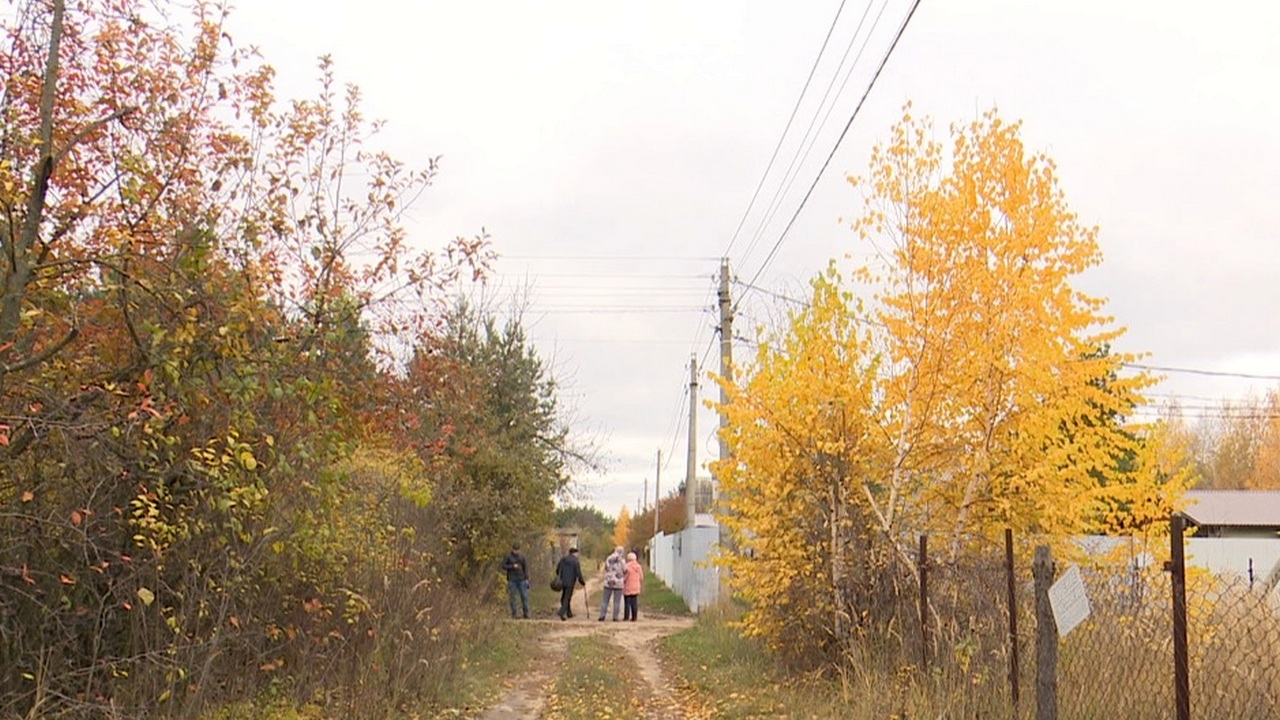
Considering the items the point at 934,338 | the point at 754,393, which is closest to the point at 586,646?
the point at 754,393

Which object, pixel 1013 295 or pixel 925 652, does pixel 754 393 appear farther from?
pixel 925 652

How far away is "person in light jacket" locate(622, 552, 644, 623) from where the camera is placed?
73.6 feet

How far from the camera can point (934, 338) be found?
10.8 m

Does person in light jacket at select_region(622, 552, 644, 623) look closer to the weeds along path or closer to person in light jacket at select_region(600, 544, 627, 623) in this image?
person in light jacket at select_region(600, 544, 627, 623)

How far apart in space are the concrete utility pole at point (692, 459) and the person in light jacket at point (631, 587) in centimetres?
318

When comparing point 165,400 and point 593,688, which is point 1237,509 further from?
point 165,400

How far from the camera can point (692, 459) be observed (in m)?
29.3

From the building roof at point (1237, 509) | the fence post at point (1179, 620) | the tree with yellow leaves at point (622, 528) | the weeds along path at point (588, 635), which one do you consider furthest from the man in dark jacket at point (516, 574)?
the tree with yellow leaves at point (622, 528)

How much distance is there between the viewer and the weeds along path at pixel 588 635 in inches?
433

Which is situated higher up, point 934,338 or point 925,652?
point 934,338

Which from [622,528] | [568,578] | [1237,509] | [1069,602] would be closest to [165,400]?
[1069,602]

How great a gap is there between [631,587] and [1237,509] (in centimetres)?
2298

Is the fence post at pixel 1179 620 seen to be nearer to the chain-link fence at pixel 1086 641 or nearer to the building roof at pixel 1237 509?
the chain-link fence at pixel 1086 641

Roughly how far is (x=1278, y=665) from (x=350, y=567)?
695cm
